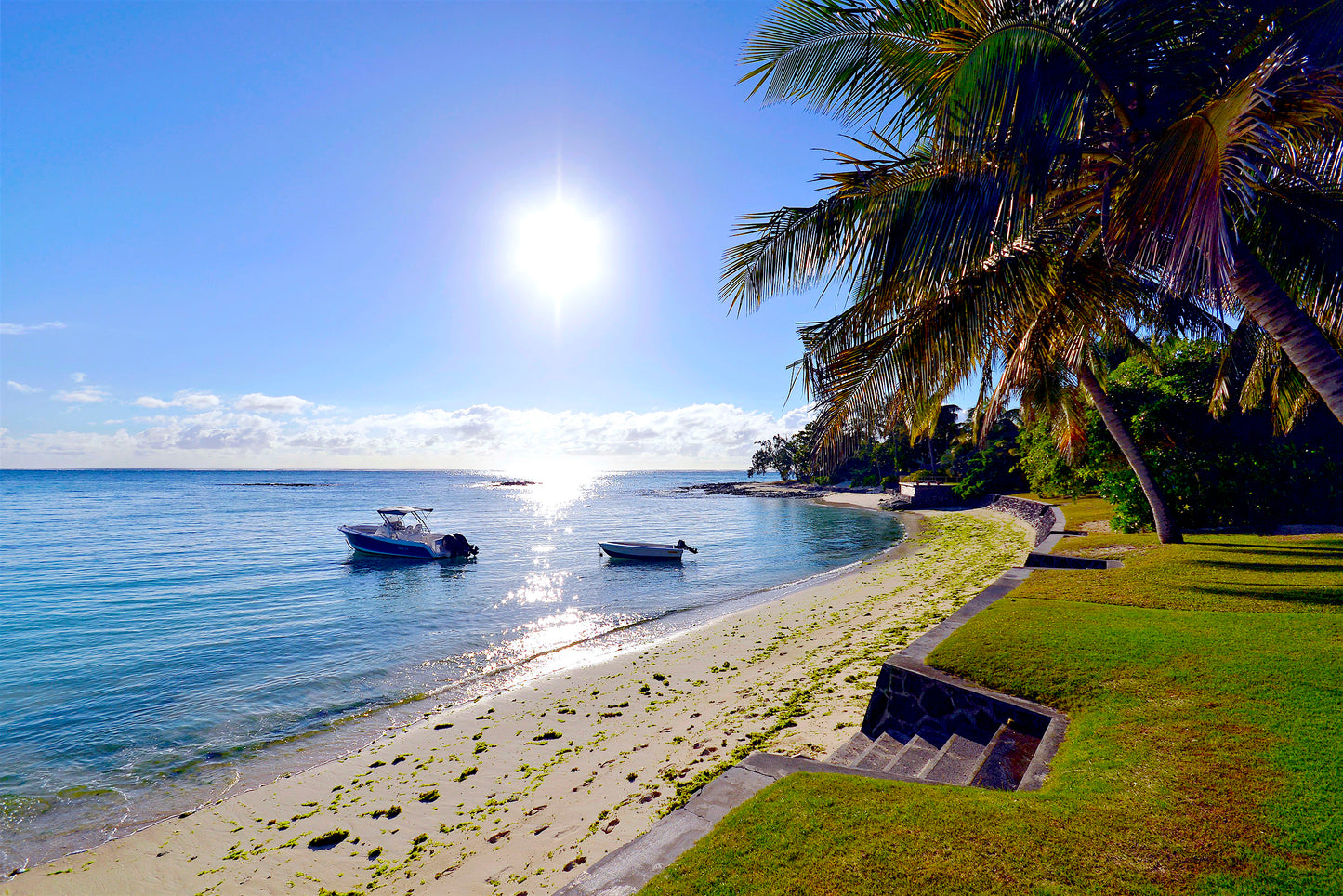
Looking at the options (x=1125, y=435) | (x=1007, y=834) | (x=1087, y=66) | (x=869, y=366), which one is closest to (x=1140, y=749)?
(x=1007, y=834)

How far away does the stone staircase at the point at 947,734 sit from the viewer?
4449 millimetres

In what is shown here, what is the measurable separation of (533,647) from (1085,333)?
47.1 ft

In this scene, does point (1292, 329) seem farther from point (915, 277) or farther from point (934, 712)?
point (934, 712)

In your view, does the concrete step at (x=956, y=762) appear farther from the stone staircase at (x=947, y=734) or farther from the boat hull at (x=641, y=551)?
the boat hull at (x=641, y=551)

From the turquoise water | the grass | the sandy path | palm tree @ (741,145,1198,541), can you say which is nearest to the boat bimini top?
the turquoise water

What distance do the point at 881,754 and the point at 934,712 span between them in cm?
71

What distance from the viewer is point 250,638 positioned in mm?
15336

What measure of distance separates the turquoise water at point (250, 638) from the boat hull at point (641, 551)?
4.25 ft

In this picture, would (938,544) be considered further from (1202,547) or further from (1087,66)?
(1087,66)

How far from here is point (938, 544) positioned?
2594cm

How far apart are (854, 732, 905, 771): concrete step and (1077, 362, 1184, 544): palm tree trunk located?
10338 mm

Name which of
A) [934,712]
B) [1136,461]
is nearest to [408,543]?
[934,712]

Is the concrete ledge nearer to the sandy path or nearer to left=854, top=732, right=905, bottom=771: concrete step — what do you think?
the sandy path

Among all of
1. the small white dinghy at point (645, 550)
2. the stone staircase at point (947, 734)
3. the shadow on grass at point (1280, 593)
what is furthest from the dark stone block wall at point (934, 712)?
the small white dinghy at point (645, 550)
